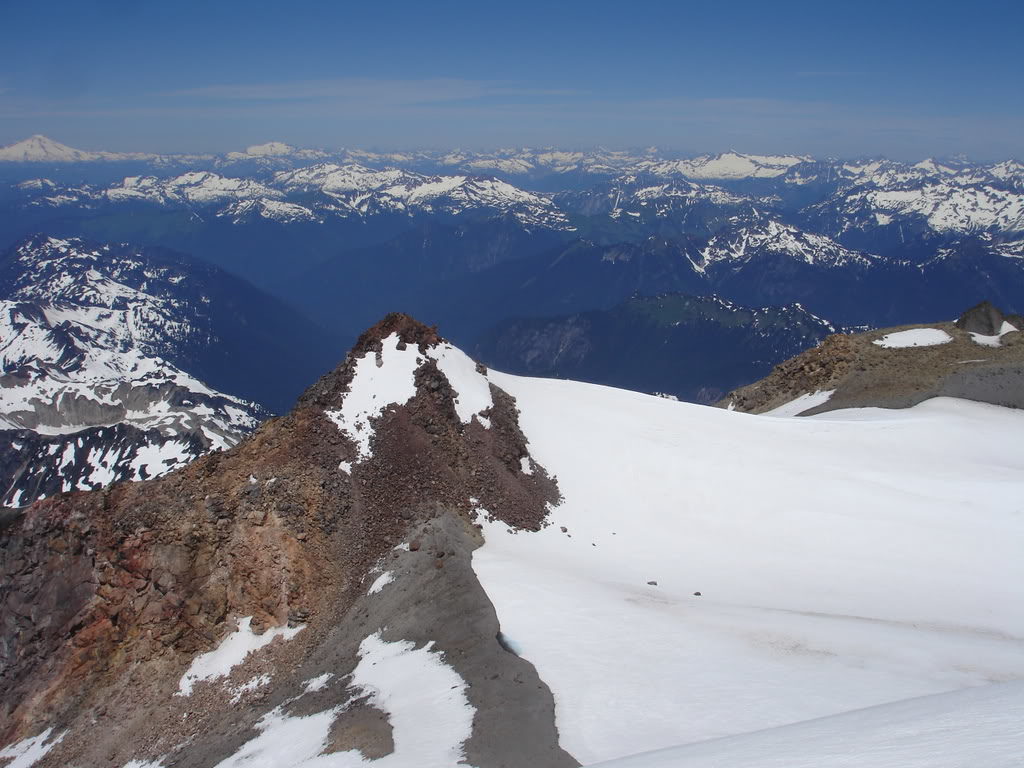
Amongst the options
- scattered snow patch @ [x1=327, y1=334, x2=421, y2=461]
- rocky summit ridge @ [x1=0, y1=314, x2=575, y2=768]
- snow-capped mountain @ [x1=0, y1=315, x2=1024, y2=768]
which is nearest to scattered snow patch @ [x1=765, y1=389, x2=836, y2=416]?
snow-capped mountain @ [x1=0, y1=315, x2=1024, y2=768]

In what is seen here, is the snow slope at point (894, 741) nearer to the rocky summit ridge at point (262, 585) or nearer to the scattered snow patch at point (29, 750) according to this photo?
the rocky summit ridge at point (262, 585)

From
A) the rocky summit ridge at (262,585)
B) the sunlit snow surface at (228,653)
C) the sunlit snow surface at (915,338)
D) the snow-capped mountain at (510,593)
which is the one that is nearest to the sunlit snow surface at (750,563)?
the snow-capped mountain at (510,593)

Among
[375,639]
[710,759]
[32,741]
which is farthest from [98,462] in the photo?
[710,759]

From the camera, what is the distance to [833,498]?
3575 cm

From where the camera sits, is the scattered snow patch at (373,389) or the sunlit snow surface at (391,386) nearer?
the scattered snow patch at (373,389)

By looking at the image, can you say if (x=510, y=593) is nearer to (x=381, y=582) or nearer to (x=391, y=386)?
(x=381, y=582)

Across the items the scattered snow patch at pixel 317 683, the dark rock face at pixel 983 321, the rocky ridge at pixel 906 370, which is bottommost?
the scattered snow patch at pixel 317 683

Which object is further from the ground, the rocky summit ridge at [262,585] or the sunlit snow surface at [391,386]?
the sunlit snow surface at [391,386]

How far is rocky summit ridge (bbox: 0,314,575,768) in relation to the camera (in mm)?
22844

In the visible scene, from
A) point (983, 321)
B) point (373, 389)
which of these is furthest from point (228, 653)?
point (983, 321)

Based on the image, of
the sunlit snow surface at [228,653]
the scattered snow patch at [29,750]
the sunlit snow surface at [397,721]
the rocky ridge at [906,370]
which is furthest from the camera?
the rocky ridge at [906,370]

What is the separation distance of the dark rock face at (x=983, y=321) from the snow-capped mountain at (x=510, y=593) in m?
29.5

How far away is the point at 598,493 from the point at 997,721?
1021 inches

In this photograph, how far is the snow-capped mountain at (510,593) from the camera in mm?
17344
